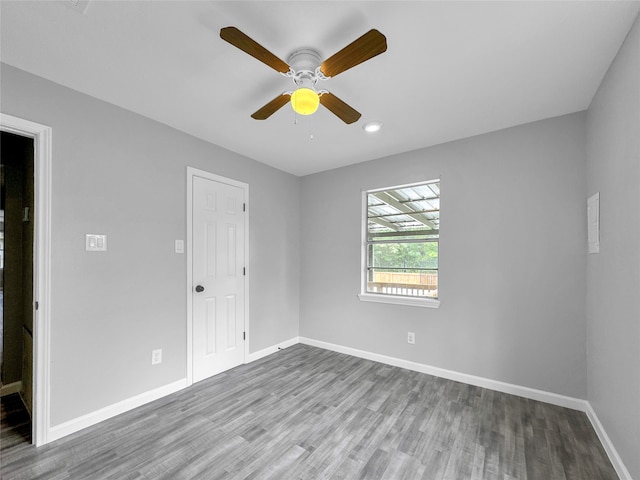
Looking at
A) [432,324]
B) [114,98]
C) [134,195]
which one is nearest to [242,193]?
[134,195]

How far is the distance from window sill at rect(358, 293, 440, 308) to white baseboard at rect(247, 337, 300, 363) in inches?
49.0

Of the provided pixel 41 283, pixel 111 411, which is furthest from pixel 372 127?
pixel 111 411

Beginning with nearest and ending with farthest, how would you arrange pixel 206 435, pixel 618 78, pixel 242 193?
pixel 618 78 → pixel 206 435 → pixel 242 193

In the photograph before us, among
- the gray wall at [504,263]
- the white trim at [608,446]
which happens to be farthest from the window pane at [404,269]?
the white trim at [608,446]

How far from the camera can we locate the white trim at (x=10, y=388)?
2559mm

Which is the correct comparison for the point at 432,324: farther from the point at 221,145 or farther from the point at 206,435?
the point at 221,145

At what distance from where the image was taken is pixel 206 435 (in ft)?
6.81

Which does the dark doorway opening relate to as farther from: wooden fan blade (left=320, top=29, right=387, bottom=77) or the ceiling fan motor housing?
wooden fan blade (left=320, top=29, right=387, bottom=77)

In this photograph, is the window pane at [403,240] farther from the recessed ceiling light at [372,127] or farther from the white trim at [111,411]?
the white trim at [111,411]

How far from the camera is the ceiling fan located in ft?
4.29

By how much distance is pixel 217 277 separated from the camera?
10.3ft

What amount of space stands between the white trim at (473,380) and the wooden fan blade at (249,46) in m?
3.14

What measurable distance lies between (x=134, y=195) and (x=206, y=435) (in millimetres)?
2005

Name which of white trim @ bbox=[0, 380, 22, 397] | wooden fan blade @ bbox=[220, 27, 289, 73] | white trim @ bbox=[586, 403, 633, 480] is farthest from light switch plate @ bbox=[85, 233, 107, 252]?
white trim @ bbox=[586, 403, 633, 480]
